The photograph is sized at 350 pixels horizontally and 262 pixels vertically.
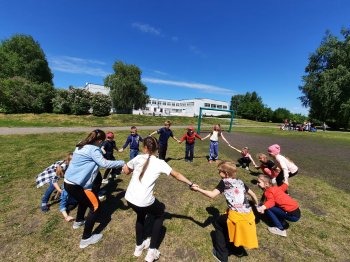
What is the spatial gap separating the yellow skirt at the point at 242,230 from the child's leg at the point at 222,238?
0.69 ft

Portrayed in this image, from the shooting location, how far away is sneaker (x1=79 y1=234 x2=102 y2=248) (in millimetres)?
3521

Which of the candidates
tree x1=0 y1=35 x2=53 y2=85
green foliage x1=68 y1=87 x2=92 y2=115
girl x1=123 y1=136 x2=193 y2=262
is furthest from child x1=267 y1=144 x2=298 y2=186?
tree x1=0 y1=35 x2=53 y2=85

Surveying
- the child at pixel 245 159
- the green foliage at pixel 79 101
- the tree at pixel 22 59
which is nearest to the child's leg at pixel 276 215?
the child at pixel 245 159

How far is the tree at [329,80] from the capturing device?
109 feet

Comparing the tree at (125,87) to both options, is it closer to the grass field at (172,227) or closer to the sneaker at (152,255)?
the grass field at (172,227)

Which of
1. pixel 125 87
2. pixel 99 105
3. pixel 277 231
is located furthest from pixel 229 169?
pixel 125 87

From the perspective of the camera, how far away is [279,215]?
13.6 feet

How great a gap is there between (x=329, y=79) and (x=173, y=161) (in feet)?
129

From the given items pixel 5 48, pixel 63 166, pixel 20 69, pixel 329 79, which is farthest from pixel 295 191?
pixel 5 48

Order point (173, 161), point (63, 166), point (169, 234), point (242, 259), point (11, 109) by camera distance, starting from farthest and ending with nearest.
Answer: point (11, 109), point (173, 161), point (63, 166), point (169, 234), point (242, 259)

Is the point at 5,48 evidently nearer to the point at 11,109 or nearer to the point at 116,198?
the point at 11,109

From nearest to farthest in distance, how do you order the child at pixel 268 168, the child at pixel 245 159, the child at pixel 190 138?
the child at pixel 268 168 → the child at pixel 245 159 → the child at pixel 190 138

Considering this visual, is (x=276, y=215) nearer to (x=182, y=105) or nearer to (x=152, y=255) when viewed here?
(x=152, y=255)

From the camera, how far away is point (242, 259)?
133 inches
